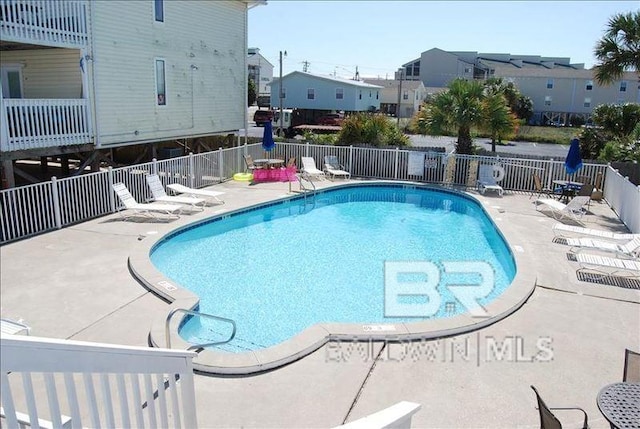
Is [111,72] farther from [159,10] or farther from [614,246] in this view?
[614,246]

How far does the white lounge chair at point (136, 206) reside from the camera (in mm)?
12836

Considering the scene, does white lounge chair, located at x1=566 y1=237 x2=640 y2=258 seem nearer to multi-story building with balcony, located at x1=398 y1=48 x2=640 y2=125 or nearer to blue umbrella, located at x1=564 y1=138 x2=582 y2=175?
blue umbrella, located at x1=564 y1=138 x2=582 y2=175

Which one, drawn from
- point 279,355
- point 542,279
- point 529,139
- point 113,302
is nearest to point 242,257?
point 113,302

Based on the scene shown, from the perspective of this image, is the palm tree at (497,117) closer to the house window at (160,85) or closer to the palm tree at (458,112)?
the palm tree at (458,112)

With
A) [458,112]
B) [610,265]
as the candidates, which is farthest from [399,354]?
[458,112]

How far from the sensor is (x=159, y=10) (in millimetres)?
16797

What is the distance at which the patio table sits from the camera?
13.0 ft

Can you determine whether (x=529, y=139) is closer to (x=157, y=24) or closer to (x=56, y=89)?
(x=157, y=24)

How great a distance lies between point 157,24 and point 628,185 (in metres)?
15.5

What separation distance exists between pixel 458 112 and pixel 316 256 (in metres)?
9.71

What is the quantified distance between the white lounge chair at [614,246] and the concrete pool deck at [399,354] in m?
0.52

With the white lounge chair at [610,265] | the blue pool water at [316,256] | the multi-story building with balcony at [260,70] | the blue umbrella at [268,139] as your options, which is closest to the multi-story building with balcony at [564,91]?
the multi-story building with balcony at [260,70]

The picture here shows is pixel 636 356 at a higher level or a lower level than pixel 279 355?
higher

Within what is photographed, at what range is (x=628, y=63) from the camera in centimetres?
1681
